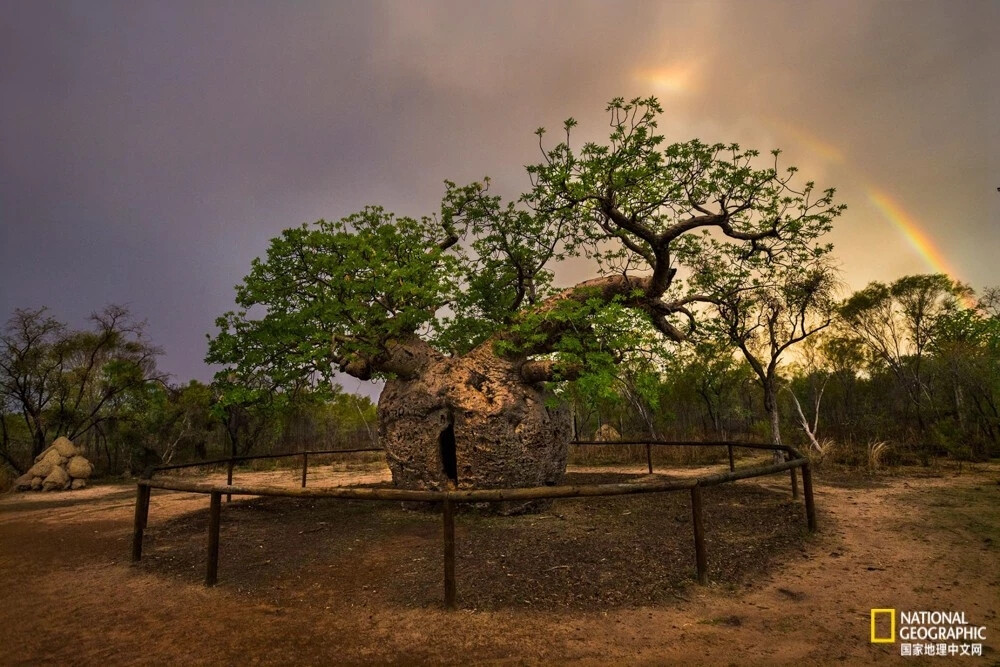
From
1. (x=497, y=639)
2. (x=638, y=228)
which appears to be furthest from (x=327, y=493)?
(x=638, y=228)

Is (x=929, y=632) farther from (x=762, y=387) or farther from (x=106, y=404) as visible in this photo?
(x=106, y=404)

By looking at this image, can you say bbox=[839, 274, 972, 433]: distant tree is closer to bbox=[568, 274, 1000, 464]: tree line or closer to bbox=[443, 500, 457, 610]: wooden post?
bbox=[568, 274, 1000, 464]: tree line

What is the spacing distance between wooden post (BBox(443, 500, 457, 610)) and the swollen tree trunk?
4.16 metres

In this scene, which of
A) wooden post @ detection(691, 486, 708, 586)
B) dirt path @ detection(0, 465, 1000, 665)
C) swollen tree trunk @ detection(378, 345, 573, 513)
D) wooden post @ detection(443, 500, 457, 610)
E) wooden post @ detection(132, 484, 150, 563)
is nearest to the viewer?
dirt path @ detection(0, 465, 1000, 665)

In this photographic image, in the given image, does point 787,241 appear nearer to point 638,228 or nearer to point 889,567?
point 638,228

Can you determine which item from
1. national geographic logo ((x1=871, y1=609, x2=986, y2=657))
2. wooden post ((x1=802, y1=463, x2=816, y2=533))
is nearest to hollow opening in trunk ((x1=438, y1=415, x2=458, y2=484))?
wooden post ((x1=802, y1=463, x2=816, y2=533))

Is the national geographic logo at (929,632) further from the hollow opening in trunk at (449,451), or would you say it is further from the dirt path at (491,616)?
the hollow opening in trunk at (449,451)

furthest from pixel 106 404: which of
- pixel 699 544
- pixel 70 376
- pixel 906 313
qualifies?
pixel 906 313

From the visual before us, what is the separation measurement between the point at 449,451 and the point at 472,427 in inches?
61.2

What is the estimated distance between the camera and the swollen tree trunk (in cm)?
870

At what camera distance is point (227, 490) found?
523cm

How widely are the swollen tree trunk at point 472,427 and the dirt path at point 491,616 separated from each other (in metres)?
2.52

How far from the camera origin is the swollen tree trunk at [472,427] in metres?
8.70

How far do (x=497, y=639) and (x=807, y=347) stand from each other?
1116 inches
